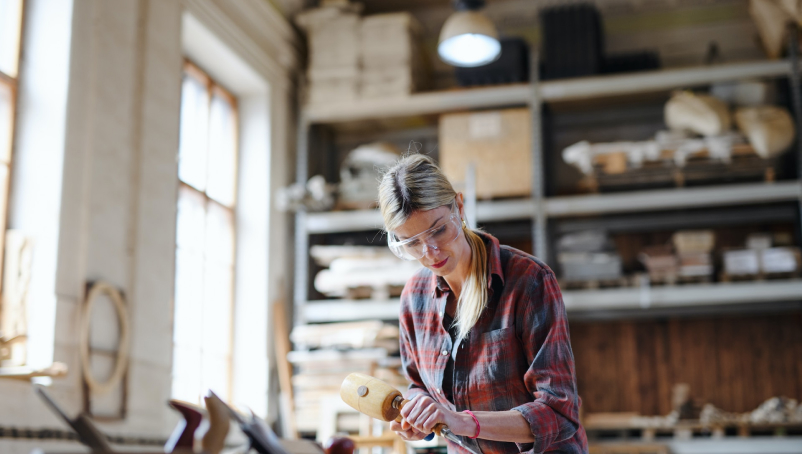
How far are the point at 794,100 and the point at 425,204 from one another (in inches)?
177

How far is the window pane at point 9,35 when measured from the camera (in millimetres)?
4172

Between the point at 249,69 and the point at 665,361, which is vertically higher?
the point at 249,69

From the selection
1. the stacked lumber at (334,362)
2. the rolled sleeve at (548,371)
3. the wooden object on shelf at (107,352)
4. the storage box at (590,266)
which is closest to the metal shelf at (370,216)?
the storage box at (590,266)

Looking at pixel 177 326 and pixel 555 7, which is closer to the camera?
pixel 177 326

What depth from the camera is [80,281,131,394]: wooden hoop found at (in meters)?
4.00

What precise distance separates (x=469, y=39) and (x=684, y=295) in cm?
224

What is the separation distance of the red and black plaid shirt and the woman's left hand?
0.67 ft

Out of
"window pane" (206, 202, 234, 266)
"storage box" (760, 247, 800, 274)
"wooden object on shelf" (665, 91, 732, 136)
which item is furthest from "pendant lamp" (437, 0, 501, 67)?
"storage box" (760, 247, 800, 274)

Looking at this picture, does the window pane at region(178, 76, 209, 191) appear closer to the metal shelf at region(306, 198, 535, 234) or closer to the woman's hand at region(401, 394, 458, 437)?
the metal shelf at region(306, 198, 535, 234)

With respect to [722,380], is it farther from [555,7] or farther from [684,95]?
[555,7]

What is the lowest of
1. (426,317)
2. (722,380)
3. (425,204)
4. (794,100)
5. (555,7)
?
(722,380)

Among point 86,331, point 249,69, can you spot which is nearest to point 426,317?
point 86,331

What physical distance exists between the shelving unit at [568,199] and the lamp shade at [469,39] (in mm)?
877

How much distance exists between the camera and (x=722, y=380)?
6223 millimetres
